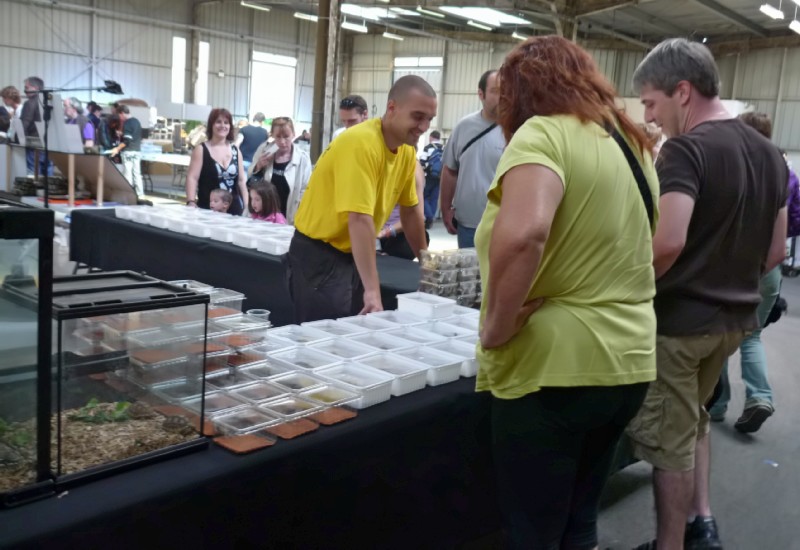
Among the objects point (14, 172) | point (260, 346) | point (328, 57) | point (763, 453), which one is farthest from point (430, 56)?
point (260, 346)

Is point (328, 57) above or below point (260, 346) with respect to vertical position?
above

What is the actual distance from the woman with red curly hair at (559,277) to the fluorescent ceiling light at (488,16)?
571 inches

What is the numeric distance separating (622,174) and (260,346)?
0.93 meters

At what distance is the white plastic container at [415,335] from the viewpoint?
2025 millimetres

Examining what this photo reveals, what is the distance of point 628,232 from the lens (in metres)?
1.34

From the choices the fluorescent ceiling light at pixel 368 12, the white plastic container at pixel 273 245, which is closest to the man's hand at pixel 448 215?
the white plastic container at pixel 273 245

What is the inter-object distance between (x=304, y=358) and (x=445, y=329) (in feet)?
1.78

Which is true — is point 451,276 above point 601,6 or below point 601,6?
below

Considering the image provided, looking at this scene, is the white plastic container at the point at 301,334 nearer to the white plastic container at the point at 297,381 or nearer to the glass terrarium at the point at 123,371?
the white plastic container at the point at 297,381

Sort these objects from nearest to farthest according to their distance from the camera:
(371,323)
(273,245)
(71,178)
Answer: (371,323)
(273,245)
(71,178)

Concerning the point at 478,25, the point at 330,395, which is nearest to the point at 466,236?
the point at 330,395

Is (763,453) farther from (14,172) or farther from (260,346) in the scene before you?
(14,172)

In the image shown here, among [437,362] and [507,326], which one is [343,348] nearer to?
[437,362]

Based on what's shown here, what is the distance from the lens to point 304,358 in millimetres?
1783
